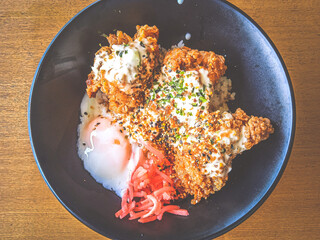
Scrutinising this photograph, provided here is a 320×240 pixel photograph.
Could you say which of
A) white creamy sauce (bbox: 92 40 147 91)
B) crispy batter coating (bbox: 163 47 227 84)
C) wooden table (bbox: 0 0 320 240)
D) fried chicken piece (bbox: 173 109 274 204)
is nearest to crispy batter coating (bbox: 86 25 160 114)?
white creamy sauce (bbox: 92 40 147 91)

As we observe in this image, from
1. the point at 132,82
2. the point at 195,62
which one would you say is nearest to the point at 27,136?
the point at 132,82

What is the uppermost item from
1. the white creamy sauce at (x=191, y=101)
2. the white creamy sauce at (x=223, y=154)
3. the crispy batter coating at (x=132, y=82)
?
the crispy batter coating at (x=132, y=82)

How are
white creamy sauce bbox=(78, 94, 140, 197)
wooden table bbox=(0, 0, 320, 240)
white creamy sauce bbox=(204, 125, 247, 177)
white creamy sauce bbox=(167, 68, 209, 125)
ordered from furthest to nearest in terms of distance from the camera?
wooden table bbox=(0, 0, 320, 240) < white creamy sauce bbox=(78, 94, 140, 197) < white creamy sauce bbox=(167, 68, 209, 125) < white creamy sauce bbox=(204, 125, 247, 177)

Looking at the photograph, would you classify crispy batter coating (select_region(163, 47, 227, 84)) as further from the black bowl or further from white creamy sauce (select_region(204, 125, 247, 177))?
white creamy sauce (select_region(204, 125, 247, 177))

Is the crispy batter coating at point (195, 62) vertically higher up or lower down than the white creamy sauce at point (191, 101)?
higher up

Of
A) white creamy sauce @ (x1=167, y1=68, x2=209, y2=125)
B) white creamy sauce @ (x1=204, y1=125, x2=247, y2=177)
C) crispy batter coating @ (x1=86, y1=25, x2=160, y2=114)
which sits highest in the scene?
crispy batter coating @ (x1=86, y1=25, x2=160, y2=114)

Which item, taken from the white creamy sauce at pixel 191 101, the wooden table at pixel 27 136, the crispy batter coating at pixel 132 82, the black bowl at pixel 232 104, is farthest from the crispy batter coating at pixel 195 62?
the wooden table at pixel 27 136

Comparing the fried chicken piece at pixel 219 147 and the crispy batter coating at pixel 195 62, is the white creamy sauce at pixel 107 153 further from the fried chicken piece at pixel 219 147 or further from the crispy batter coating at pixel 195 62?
the crispy batter coating at pixel 195 62
